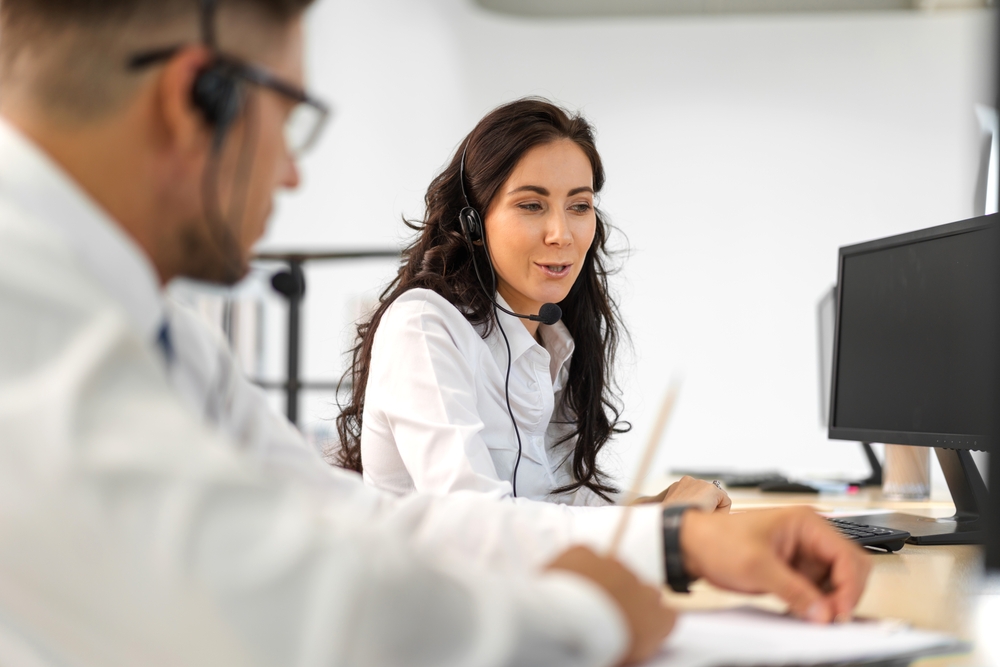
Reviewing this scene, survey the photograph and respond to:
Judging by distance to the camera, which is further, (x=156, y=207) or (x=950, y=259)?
(x=950, y=259)

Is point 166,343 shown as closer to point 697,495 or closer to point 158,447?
point 158,447

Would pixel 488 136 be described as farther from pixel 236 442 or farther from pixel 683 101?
pixel 683 101

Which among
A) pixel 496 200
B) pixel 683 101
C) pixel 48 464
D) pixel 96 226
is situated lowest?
pixel 48 464

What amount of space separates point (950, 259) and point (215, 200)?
1156 mm

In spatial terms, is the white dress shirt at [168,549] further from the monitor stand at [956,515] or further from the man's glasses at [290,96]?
the monitor stand at [956,515]

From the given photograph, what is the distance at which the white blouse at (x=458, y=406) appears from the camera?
4.24 ft

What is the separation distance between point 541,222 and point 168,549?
51.7 inches

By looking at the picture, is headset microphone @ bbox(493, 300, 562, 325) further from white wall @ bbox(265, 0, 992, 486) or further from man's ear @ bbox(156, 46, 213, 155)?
white wall @ bbox(265, 0, 992, 486)

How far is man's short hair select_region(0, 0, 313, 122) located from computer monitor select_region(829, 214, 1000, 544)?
40.6 inches

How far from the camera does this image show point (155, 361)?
48 cm

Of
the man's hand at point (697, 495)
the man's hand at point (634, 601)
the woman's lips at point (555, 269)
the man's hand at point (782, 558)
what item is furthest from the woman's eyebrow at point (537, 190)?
the man's hand at point (634, 601)

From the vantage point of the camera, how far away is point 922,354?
1396 mm

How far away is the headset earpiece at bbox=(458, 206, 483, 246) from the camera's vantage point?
1.66 metres

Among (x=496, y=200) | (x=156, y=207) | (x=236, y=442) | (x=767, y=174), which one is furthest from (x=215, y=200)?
(x=767, y=174)
